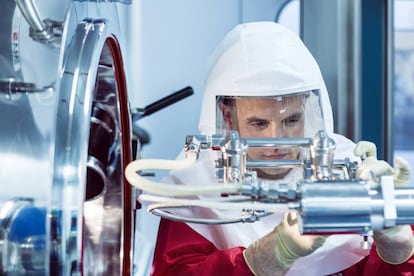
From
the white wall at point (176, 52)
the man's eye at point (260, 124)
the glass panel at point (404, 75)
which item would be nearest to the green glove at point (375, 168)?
the man's eye at point (260, 124)

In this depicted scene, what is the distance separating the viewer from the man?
117 cm

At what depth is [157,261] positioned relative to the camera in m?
1.28

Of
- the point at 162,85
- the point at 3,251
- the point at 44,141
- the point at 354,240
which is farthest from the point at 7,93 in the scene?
the point at 162,85

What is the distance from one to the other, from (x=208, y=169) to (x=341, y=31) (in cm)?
145

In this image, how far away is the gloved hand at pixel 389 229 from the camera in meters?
0.78

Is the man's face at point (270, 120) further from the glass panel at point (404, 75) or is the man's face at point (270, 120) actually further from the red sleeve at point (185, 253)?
the glass panel at point (404, 75)

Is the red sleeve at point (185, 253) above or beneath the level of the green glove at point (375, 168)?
beneath

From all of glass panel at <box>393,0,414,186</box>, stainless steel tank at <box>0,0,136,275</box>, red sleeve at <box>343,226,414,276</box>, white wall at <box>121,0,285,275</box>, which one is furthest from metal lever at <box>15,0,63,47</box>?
glass panel at <box>393,0,414,186</box>

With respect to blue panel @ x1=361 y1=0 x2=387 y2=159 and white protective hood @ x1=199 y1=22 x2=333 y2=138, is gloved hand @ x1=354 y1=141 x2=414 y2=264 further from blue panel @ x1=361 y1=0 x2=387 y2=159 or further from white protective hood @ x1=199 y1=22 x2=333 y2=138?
blue panel @ x1=361 y1=0 x2=387 y2=159

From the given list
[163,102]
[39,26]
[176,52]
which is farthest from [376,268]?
[176,52]

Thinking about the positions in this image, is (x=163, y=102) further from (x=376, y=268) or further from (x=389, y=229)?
(x=389, y=229)

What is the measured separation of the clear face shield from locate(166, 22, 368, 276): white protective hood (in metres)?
0.02

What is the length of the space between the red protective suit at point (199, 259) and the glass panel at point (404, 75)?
1574 millimetres

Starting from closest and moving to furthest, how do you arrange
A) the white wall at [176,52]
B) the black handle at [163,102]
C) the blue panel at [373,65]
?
the black handle at [163,102] → the white wall at [176,52] → the blue panel at [373,65]
